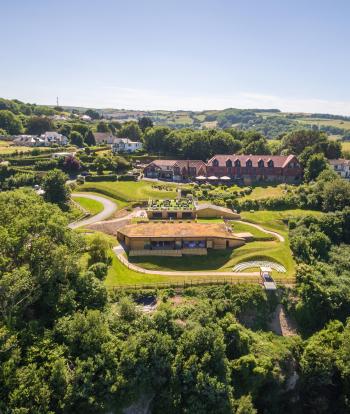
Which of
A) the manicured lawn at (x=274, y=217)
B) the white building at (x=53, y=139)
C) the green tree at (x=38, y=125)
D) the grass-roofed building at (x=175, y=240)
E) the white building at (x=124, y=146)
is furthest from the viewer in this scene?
the green tree at (x=38, y=125)

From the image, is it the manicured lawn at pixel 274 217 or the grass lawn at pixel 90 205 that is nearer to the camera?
the manicured lawn at pixel 274 217

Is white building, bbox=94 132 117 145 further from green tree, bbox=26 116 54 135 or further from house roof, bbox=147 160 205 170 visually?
house roof, bbox=147 160 205 170

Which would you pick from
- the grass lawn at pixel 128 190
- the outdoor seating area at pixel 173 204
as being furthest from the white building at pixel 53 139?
the outdoor seating area at pixel 173 204

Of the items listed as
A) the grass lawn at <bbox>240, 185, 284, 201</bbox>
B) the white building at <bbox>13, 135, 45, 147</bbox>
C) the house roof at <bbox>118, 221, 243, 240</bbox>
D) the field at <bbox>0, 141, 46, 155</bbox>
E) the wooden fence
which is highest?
the white building at <bbox>13, 135, 45, 147</bbox>

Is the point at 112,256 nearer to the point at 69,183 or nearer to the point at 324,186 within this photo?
the point at 69,183

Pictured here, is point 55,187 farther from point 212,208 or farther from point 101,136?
point 101,136

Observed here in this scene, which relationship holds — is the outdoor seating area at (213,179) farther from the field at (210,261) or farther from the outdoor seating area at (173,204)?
the field at (210,261)

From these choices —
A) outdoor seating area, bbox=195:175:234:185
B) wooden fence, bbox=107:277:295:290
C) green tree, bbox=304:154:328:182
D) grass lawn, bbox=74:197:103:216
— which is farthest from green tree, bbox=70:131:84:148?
wooden fence, bbox=107:277:295:290
